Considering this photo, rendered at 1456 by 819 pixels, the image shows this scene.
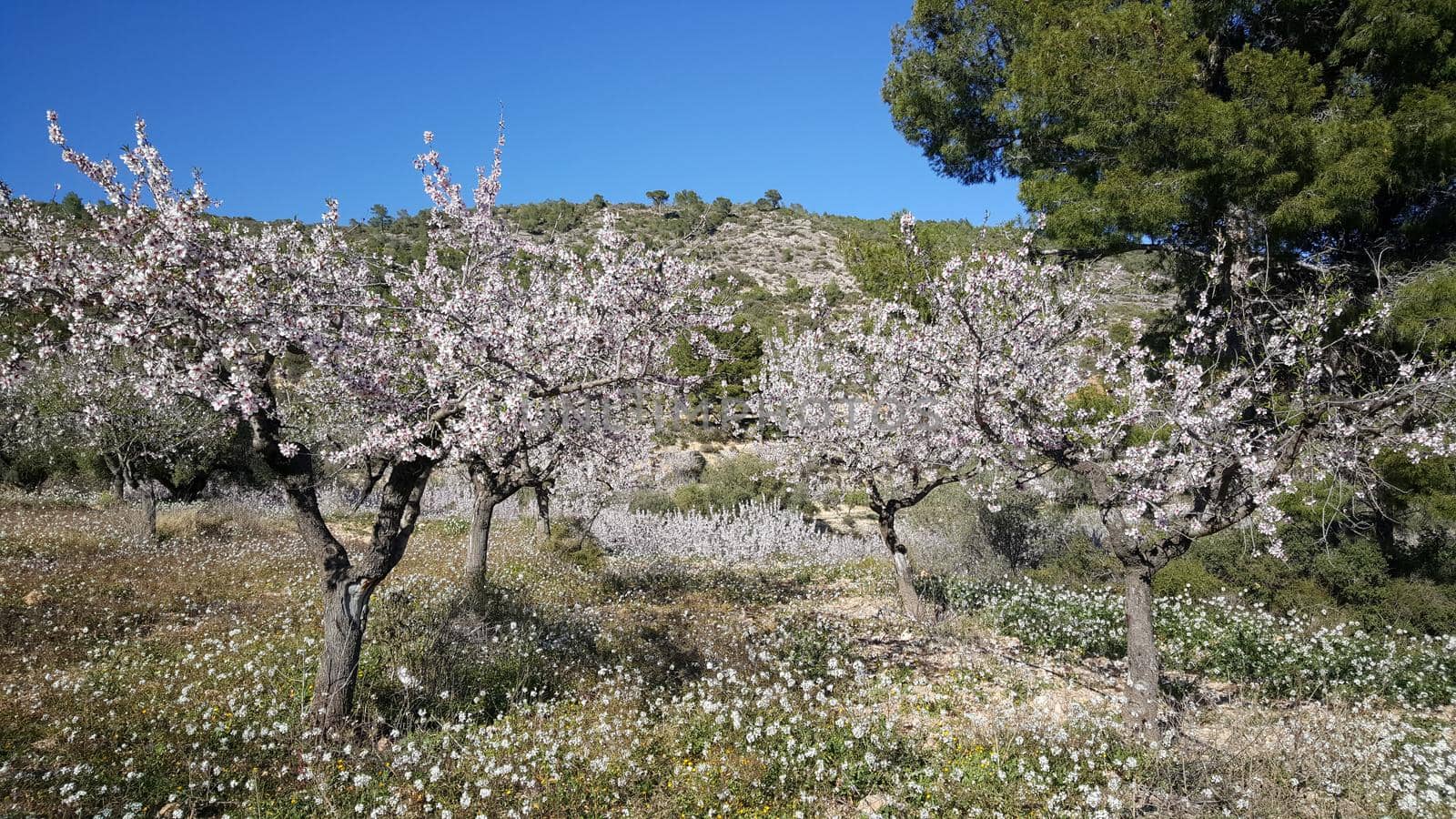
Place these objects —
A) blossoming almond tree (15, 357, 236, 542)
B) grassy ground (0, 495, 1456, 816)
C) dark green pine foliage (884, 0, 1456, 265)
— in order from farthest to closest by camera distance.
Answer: blossoming almond tree (15, 357, 236, 542), dark green pine foliage (884, 0, 1456, 265), grassy ground (0, 495, 1456, 816)

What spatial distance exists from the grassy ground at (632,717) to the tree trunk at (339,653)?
26cm

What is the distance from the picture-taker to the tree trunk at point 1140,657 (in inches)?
240

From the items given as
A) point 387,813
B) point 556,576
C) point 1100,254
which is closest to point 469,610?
point 556,576

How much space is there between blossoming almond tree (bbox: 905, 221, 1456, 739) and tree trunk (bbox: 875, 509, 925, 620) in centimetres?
211

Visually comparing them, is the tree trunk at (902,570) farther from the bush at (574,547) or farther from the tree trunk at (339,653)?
the tree trunk at (339,653)

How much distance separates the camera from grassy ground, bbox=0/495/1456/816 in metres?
4.77

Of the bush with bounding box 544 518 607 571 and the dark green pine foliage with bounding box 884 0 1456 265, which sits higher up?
the dark green pine foliage with bounding box 884 0 1456 265

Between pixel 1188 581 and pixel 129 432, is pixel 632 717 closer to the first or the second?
pixel 1188 581

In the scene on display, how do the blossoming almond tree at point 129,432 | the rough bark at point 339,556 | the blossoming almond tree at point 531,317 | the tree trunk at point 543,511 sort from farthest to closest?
the blossoming almond tree at point 129,432
the tree trunk at point 543,511
the rough bark at point 339,556
the blossoming almond tree at point 531,317

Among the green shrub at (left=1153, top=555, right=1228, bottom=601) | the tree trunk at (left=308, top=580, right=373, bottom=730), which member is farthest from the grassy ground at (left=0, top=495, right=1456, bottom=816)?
the green shrub at (left=1153, top=555, right=1228, bottom=601)

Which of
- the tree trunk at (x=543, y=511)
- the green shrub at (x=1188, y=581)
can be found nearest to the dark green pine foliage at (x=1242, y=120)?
the green shrub at (x=1188, y=581)

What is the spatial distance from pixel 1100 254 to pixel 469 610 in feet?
35.7

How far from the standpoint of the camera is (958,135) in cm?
1271

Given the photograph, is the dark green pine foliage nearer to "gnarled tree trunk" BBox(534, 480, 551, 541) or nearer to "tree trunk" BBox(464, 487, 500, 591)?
"gnarled tree trunk" BBox(534, 480, 551, 541)
